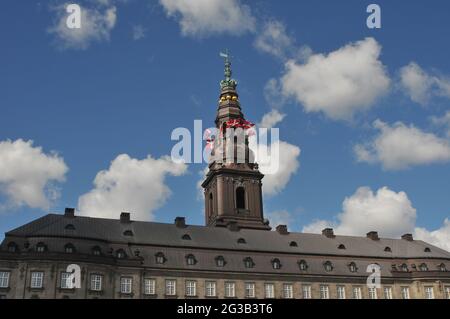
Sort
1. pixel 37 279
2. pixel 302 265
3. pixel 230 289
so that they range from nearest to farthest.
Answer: pixel 37 279 < pixel 230 289 < pixel 302 265

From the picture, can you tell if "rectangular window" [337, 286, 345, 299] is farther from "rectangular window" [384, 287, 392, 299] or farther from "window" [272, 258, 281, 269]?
"window" [272, 258, 281, 269]

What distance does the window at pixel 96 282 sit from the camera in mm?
67188

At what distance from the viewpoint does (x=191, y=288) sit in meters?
73.0

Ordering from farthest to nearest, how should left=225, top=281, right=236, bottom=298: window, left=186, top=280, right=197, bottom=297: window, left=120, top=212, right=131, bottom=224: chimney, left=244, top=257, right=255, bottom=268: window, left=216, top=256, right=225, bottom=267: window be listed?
left=120, top=212, right=131, bottom=224: chimney
left=244, top=257, right=255, bottom=268: window
left=216, top=256, right=225, bottom=267: window
left=225, top=281, right=236, bottom=298: window
left=186, top=280, right=197, bottom=297: window

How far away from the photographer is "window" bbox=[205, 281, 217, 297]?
240 feet

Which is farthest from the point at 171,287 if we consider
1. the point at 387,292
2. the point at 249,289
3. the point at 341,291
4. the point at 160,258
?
the point at 387,292

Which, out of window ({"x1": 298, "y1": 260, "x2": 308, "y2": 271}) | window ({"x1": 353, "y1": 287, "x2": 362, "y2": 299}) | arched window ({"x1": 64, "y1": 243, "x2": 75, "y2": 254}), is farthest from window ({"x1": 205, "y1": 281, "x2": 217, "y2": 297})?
window ({"x1": 353, "y1": 287, "x2": 362, "y2": 299})

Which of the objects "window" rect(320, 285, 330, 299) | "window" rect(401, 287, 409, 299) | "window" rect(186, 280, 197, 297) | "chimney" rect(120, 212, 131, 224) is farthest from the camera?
"window" rect(401, 287, 409, 299)

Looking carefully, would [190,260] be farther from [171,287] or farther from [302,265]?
[302,265]

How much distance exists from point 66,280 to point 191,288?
629 inches

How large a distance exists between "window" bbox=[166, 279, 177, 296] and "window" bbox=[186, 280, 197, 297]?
1682mm

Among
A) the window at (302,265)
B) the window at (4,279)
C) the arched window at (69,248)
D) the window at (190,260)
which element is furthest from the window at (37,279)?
the window at (302,265)
